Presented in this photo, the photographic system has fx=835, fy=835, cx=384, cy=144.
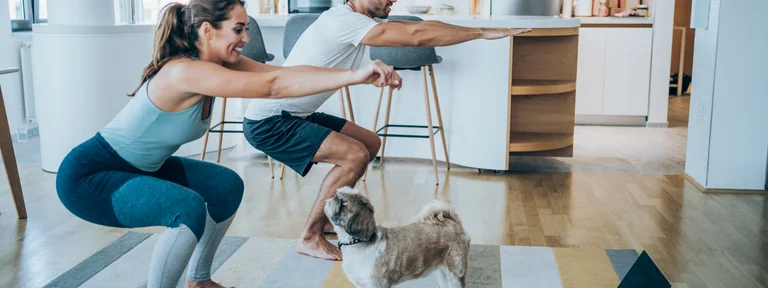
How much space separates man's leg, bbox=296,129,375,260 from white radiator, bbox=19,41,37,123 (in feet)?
12.5

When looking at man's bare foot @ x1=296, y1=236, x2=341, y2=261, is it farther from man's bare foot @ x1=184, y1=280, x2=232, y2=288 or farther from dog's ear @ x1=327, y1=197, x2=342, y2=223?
dog's ear @ x1=327, y1=197, x2=342, y2=223

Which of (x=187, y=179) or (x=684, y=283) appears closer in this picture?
(x=187, y=179)

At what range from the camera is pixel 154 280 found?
2.31 metres

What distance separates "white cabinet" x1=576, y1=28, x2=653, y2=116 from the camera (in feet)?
22.3

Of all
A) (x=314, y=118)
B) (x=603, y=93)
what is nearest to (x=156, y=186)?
(x=314, y=118)

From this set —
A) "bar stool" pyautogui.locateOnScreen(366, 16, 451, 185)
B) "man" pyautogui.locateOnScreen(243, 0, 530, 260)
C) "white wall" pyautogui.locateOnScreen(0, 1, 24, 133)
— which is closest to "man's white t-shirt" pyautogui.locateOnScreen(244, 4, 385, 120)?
"man" pyautogui.locateOnScreen(243, 0, 530, 260)

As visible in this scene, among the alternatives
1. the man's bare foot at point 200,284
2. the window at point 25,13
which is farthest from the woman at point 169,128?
the window at point 25,13

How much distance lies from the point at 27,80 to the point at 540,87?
3.82m

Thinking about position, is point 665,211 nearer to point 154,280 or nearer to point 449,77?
point 449,77

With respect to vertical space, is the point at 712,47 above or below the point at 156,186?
above

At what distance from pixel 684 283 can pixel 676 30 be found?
665 cm

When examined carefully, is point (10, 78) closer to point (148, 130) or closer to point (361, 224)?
point (148, 130)

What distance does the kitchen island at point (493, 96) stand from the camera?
4844mm

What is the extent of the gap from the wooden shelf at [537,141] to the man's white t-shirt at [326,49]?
2002 millimetres
